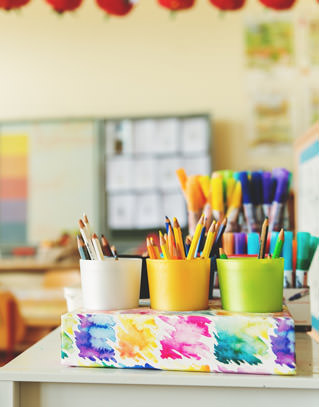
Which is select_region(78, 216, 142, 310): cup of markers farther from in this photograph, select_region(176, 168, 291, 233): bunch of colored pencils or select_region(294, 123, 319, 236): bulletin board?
select_region(294, 123, 319, 236): bulletin board

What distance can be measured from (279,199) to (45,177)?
112 inches

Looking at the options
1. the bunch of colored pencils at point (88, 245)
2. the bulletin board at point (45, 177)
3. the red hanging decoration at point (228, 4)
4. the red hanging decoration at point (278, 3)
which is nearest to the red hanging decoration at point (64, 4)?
the red hanging decoration at point (228, 4)

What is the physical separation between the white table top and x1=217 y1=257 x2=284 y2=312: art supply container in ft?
0.32

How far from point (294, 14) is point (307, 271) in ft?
10.0

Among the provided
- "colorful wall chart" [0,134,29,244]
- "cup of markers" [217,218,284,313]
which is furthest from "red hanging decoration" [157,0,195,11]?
"colorful wall chart" [0,134,29,244]

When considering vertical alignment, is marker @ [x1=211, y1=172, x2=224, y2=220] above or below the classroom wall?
below

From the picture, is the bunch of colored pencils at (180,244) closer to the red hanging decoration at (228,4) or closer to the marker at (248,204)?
the marker at (248,204)

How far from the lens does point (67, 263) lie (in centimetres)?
355

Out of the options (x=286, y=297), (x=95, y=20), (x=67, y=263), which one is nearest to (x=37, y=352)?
(x=286, y=297)

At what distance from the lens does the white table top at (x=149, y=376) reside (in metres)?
0.72

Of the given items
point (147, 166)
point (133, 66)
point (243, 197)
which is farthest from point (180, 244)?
point (133, 66)

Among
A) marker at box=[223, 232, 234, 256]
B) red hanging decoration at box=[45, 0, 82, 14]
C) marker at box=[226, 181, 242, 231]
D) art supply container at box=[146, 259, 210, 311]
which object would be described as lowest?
art supply container at box=[146, 259, 210, 311]

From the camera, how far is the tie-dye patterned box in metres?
0.73

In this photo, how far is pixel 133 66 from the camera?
3.77 metres
